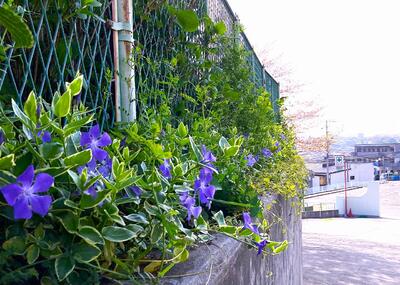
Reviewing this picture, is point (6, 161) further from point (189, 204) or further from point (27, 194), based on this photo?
point (189, 204)

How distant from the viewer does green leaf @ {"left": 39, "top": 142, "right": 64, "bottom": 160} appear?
0.77 meters

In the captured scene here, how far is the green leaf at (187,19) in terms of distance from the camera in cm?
203

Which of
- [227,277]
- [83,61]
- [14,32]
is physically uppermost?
[83,61]

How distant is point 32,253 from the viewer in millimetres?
725

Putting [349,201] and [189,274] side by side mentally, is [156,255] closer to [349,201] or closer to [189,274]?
[189,274]

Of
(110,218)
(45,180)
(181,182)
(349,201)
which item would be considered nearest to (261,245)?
(181,182)

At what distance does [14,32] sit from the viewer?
671mm

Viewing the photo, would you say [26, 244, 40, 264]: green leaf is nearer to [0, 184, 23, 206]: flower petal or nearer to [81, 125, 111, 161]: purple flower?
[0, 184, 23, 206]: flower petal

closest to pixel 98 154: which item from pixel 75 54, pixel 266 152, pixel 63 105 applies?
pixel 63 105

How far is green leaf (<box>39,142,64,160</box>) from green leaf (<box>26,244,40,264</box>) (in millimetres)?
158

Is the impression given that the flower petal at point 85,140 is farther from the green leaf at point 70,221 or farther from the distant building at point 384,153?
the distant building at point 384,153

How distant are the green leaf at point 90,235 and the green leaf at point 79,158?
0.39 ft

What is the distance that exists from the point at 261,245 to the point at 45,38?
0.96 metres

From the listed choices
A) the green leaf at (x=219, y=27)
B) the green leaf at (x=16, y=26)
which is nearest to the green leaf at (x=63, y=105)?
the green leaf at (x=16, y=26)
